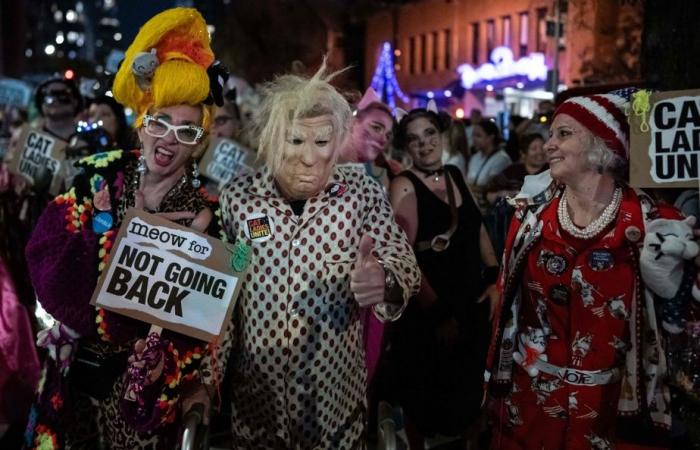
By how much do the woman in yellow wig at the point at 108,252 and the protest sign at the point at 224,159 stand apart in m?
4.91

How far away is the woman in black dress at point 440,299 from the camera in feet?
17.7

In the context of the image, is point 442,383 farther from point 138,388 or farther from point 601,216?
point 138,388

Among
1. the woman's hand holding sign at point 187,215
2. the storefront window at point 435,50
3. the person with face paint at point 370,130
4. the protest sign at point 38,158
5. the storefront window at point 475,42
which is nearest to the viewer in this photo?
the woman's hand holding sign at point 187,215

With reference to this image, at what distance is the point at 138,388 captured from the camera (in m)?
3.13

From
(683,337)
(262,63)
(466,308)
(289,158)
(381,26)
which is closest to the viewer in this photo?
(289,158)

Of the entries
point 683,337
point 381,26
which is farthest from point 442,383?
point 381,26

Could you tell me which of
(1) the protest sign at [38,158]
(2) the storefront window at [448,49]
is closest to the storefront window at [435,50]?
(2) the storefront window at [448,49]

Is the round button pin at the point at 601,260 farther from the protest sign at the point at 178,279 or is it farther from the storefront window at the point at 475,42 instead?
the storefront window at the point at 475,42

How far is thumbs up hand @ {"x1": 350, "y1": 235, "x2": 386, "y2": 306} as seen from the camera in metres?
3.02

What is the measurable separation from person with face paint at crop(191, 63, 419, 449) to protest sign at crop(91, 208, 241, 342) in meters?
0.14

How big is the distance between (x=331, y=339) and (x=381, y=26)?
146ft

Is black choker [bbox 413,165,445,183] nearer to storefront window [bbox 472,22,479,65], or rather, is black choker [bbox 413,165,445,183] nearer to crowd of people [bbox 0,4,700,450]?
crowd of people [bbox 0,4,700,450]

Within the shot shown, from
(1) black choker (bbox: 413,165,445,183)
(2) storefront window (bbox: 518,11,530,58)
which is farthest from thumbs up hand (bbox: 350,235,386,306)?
(2) storefront window (bbox: 518,11,530,58)

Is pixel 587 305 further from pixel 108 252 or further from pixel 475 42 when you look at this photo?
pixel 475 42
